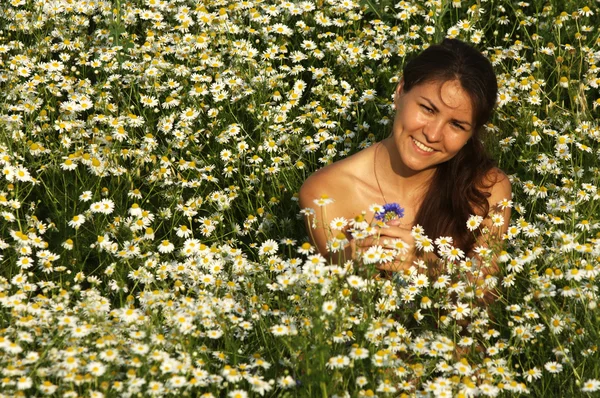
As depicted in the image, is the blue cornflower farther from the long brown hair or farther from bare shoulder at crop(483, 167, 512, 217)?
bare shoulder at crop(483, 167, 512, 217)

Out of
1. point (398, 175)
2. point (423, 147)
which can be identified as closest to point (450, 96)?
point (423, 147)

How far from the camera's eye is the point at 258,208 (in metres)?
5.21

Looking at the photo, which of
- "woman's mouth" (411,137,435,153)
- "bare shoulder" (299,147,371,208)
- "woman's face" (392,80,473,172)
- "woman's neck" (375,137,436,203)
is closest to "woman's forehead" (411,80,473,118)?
"woman's face" (392,80,473,172)

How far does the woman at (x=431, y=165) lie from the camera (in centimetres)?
462

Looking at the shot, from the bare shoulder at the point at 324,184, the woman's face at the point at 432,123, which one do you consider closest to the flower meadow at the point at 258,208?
the bare shoulder at the point at 324,184

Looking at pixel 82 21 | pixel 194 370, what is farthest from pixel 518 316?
pixel 82 21

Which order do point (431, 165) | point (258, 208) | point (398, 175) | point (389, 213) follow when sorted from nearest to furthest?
point (389, 213)
point (431, 165)
point (398, 175)
point (258, 208)

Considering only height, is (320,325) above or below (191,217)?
above

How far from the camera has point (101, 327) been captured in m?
3.72

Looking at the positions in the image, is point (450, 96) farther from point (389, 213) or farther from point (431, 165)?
point (389, 213)

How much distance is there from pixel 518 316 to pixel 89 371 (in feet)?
5.54

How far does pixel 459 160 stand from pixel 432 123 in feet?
1.29

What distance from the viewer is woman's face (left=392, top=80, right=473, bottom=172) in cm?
460

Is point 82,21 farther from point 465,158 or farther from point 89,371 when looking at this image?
point 89,371
